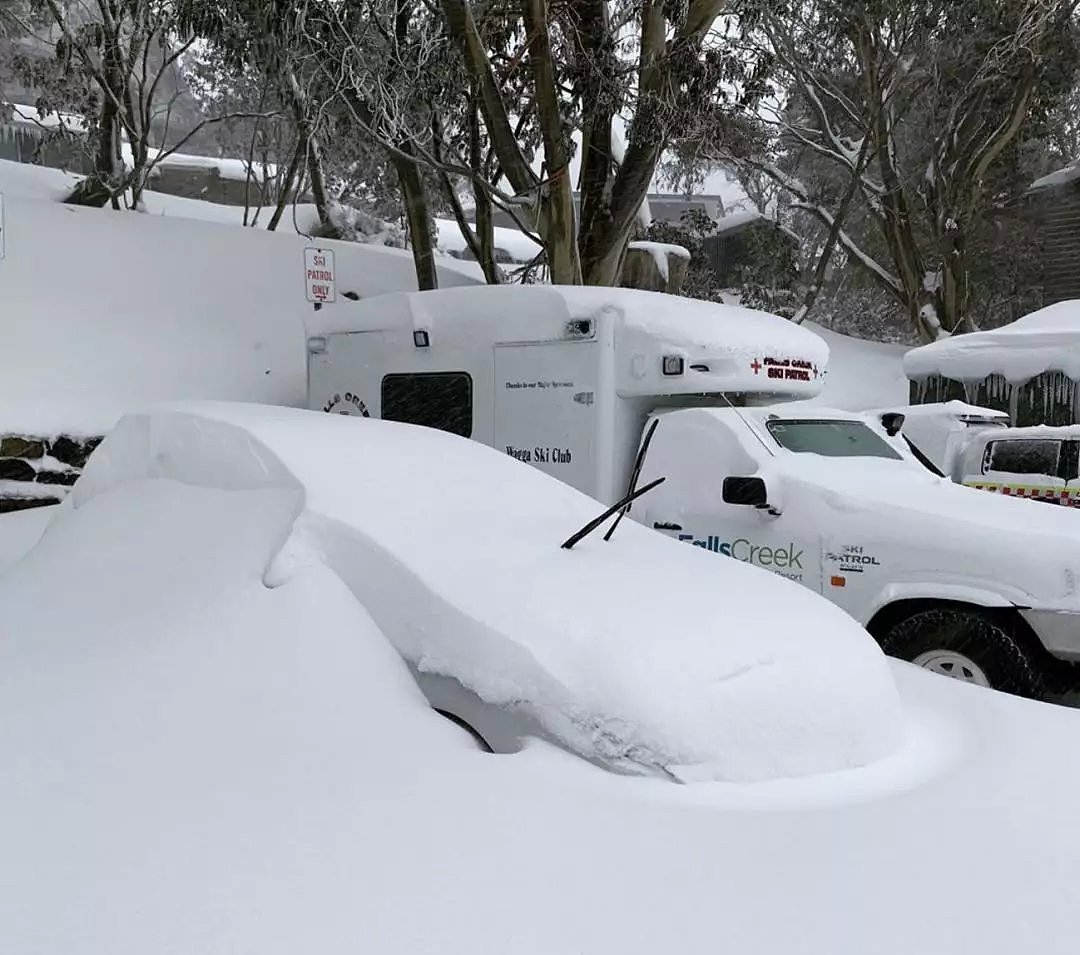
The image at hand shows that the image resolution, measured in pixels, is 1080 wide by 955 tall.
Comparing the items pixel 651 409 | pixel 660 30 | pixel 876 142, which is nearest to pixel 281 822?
pixel 651 409

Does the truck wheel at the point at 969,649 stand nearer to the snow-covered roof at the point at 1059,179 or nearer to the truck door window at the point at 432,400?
the truck door window at the point at 432,400

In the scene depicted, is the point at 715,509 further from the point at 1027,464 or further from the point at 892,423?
the point at 1027,464

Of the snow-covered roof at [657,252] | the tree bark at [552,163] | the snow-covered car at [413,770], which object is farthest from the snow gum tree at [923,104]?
the snow-covered car at [413,770]

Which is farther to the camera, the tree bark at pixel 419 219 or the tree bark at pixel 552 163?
the tree bark at pixel 419 219

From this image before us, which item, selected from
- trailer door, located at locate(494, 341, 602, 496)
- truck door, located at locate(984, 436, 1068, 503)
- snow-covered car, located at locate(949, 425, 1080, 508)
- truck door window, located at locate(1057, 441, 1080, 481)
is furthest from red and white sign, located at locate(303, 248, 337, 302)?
truck door window, located at locate(1057, 441, 1080, 481)

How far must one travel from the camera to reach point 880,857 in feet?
7.82

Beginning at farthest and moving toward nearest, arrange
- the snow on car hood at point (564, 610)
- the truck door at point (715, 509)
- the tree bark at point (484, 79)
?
the tree bark at point (484, 79) < the truck door at point (715, 509) < the snow on car hood at point (564, 610)

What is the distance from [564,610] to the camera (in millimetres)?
3053

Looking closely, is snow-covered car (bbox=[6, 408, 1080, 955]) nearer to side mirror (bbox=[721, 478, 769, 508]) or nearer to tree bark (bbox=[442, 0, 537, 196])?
side mirror (bbox=[721, 478, 769, 508])

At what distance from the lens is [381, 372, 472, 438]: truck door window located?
7582mm

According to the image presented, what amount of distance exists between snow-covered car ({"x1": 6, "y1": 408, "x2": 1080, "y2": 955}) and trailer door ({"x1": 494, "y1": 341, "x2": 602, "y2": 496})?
289 cm

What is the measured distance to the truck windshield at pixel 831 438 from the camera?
241 inches

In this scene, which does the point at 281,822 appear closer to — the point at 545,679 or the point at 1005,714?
the point at 545,679

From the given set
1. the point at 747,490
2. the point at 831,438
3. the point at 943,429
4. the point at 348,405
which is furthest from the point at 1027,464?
the point at 348,405
